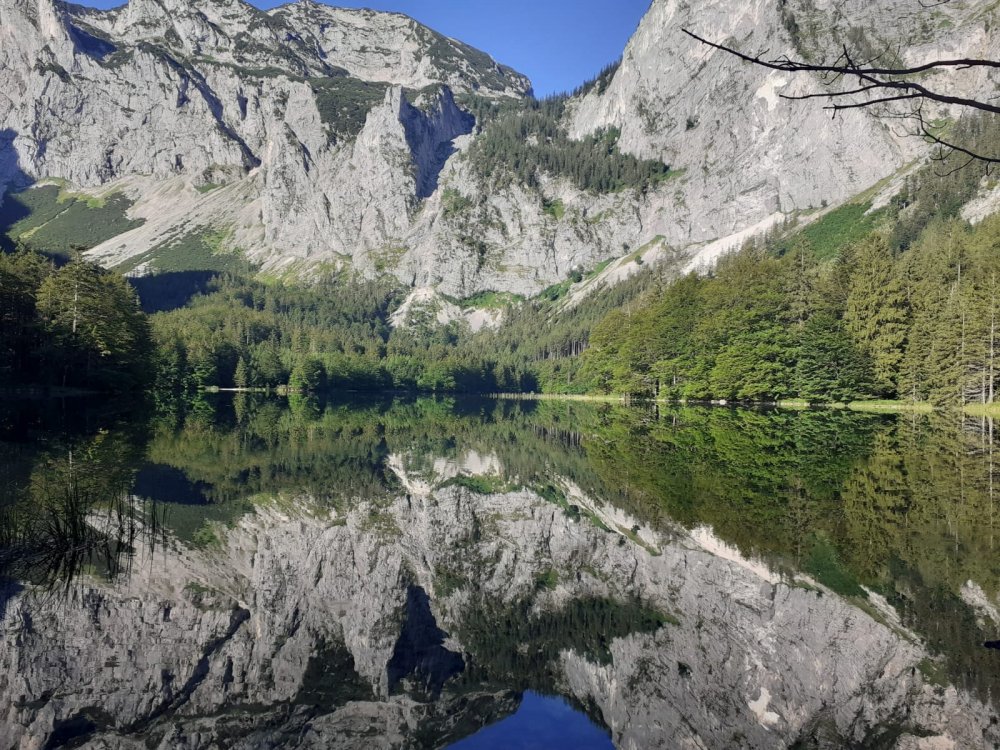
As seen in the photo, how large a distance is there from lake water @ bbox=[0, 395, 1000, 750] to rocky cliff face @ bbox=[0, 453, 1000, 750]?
0.04 m

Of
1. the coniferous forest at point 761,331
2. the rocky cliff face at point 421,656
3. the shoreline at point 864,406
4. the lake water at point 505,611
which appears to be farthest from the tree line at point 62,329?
the shoreline at point 864,406

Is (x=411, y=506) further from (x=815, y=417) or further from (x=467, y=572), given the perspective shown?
(x=815, y=417)

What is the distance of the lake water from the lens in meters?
8.70

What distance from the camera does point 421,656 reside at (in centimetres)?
1165

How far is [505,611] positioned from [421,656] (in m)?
1.85

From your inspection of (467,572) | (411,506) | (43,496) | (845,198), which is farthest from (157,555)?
(845,198)

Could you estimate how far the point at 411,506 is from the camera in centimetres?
2108

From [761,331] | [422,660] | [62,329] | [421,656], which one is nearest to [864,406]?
[761,331]

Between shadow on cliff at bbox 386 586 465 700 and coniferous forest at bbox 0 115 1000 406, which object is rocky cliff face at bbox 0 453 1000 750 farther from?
coniferous forest at bbox 0 115 1000 406

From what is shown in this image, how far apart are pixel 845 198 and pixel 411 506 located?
194943mm

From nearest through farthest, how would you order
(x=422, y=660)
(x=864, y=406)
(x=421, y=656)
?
(x=422, y=660) → (x=421, y=656) → (x=864, y=406)

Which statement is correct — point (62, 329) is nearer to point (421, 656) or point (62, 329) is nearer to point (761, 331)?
point (421, 656)

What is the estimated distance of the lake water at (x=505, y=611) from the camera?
8703mm

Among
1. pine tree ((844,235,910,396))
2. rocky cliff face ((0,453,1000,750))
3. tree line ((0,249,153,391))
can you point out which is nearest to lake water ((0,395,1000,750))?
rocky cliff face ((0,453,1000,750))
